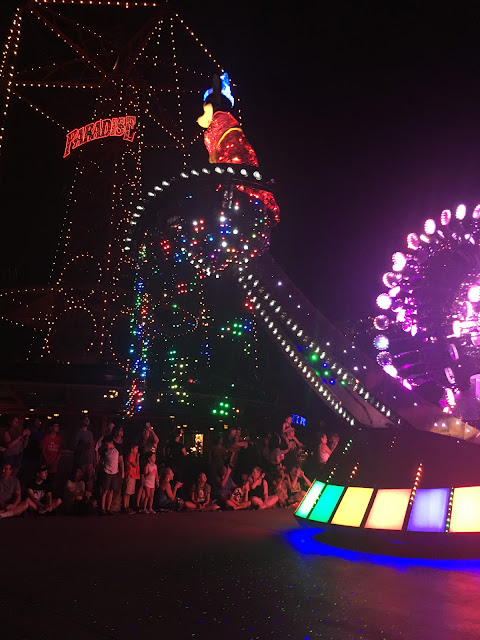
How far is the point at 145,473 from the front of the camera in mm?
10008

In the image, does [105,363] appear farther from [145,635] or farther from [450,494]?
[145,635]

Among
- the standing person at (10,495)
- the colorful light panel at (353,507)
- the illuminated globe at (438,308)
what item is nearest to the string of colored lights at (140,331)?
the standing person at (10,495)

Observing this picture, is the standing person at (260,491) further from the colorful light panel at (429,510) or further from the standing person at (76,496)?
the colorful light panel at (429,510)

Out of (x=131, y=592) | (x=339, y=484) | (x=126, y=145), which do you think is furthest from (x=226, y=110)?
(x=131, y=592)

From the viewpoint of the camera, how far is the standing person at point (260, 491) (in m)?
11.1

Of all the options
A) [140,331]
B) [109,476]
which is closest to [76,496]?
[109,476]

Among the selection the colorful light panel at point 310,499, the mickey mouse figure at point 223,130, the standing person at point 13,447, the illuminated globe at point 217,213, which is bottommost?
the colorful light panel at point 310,499

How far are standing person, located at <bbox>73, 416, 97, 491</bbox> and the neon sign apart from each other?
10890mm

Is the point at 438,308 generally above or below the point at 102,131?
below

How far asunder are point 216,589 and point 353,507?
A: 2940 millimetres

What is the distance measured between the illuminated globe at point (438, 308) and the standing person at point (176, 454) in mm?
6244

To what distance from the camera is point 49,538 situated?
6.95 meters

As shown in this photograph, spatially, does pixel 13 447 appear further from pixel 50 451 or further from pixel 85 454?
pixel 85 454

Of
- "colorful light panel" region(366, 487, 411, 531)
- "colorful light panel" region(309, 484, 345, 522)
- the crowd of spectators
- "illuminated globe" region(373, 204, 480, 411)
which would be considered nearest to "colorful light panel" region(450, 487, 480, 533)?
"colorful light panel" region(366, 487, 411, 531)
